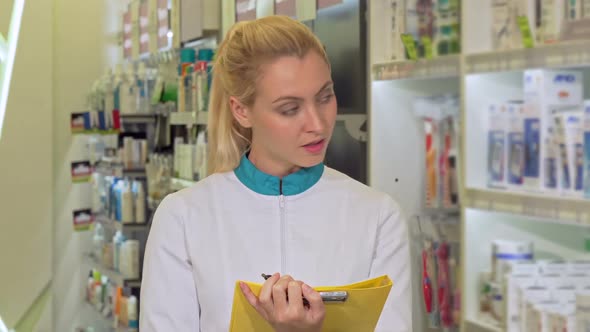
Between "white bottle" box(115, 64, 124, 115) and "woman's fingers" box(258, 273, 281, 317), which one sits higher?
"white bottle" box(115, 64, 124, 115)

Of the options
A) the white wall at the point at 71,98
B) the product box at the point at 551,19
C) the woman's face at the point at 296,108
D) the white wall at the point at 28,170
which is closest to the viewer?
the woman's face at the point at 296,108

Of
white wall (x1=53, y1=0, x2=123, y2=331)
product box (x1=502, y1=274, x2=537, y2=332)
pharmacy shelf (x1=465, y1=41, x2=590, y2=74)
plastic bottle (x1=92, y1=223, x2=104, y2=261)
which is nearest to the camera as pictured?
pharmacy shelf (x1=465, y1=41, x2=590, y2=74)

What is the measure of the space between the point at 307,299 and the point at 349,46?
7.44 feet

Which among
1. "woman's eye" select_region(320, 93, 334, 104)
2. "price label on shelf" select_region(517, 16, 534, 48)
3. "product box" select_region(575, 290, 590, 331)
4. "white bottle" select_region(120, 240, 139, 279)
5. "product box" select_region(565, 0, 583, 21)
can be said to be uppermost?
"product box" select_region(565, 0, 583, 21)

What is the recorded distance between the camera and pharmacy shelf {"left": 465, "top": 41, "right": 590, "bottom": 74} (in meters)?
2.44

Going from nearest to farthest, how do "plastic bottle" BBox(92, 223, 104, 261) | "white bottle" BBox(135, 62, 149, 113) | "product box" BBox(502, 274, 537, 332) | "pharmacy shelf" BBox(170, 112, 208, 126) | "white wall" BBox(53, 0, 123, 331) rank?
"product box" BBox(502, 274, 537, 332)
"pharmacy shelf" BBox(170, 112, 208, 126)
"white bottle" BBox(135, 62, 149, 113)
"plastic bottle" BBox(92, 223, 104, 261)
"white wall" BBox(53, 0, 123, 331)

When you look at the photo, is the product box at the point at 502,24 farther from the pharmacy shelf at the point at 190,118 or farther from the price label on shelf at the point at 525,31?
the pharmacy shelf at the point at 190,118

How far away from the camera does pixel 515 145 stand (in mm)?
2936

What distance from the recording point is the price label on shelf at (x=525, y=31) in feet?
8.92

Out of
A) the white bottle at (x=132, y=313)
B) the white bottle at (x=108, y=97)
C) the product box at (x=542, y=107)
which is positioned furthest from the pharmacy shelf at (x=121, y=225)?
the product box at (x=542, y=107)

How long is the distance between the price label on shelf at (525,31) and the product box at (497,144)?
0.88 ft

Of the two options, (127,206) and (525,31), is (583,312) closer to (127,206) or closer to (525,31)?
(525,31)

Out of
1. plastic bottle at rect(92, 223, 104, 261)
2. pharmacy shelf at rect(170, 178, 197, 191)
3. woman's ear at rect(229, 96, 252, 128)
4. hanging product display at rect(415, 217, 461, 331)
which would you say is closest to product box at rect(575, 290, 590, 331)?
hanging product display at rect(415, 217, 461, 331)

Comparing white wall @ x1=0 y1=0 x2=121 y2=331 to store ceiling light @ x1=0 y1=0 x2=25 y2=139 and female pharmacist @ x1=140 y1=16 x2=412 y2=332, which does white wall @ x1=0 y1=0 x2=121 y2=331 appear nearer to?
store ceiling light @ x1=0 y1=0 x2=25 y2=139
